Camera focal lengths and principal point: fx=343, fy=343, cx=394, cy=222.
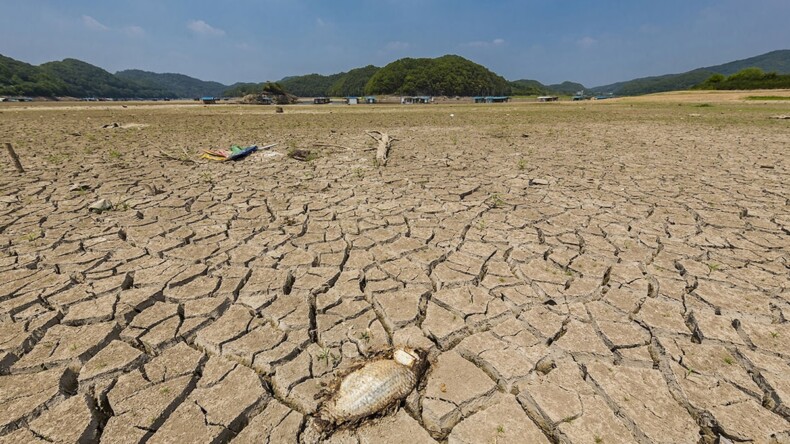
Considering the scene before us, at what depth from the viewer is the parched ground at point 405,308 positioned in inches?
67.2

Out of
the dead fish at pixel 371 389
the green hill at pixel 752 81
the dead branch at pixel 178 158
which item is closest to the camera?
the dead fish at pixel 371 389

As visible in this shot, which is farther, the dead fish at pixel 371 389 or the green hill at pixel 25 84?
the green hill at pixel 25 84

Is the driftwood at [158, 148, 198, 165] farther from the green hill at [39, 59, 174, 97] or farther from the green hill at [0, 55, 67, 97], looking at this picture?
the green hill at [39, 59, 174, 97]

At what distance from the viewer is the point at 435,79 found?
9112 centimetres

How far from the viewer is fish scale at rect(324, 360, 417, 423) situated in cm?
170

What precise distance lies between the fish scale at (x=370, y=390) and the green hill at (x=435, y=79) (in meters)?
88.3

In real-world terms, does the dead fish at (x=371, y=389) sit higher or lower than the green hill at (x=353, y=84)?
lower

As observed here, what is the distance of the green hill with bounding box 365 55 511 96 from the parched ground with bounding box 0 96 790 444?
281 feet

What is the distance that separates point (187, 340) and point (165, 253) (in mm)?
1462

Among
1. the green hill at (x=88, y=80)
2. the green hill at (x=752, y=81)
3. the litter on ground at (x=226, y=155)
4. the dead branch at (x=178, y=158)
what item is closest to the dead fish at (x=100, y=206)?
the dead branch at (x=178, y=158)

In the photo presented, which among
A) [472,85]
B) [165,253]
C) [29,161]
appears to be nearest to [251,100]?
[29,161]

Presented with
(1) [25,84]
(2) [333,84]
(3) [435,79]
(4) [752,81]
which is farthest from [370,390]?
(2) [333,84]

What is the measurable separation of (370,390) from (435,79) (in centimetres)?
9802

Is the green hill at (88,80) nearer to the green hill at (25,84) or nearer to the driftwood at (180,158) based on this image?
the green hill at (25,84)
